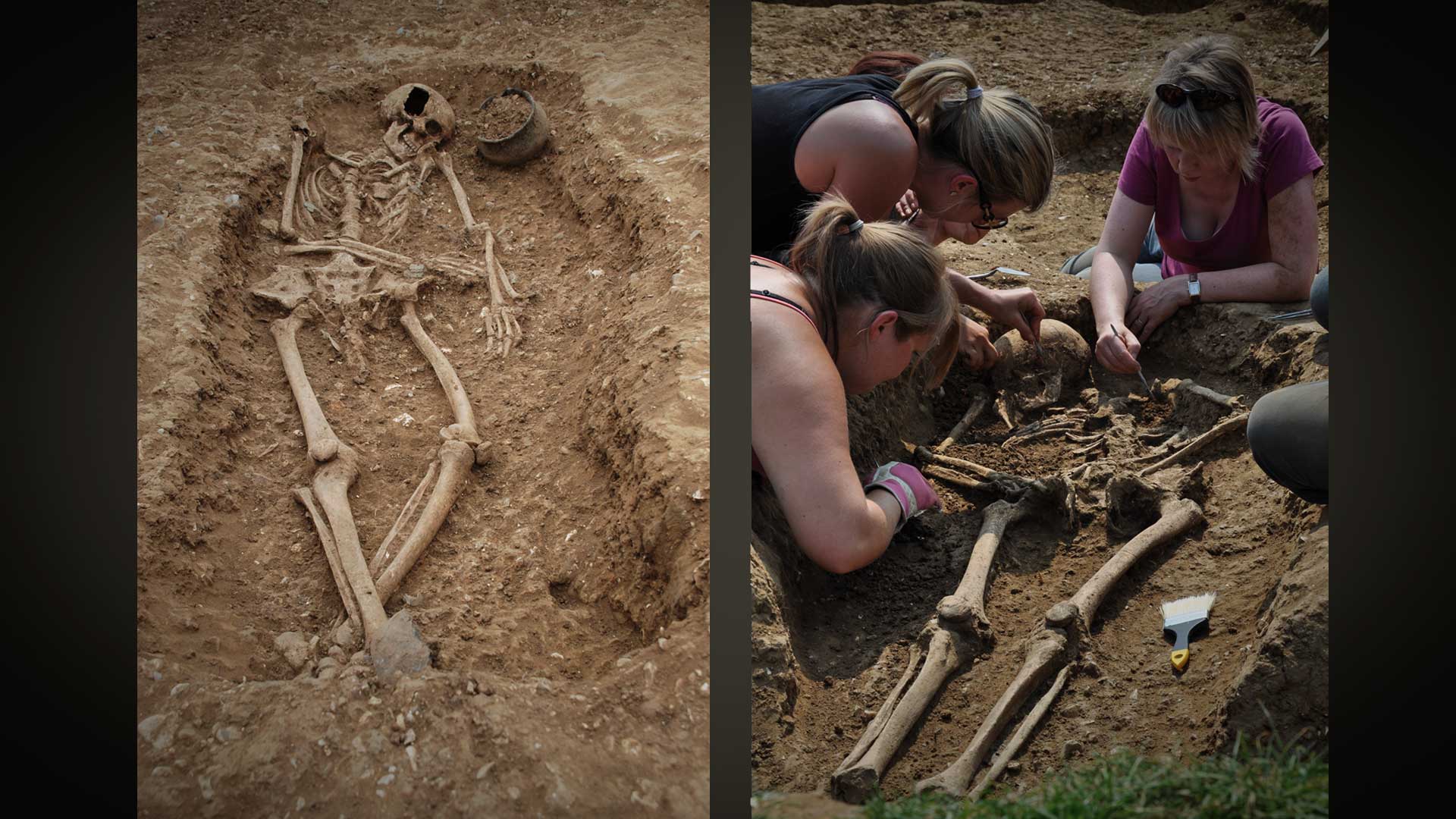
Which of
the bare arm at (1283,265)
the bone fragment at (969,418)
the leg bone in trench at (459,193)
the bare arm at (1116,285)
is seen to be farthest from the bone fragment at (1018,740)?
the leg bone in trench at (459,193)

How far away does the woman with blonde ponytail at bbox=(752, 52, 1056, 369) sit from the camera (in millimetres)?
2586

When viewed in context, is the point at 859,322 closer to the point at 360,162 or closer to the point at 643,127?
the point at 643,127

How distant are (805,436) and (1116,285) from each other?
1.08m

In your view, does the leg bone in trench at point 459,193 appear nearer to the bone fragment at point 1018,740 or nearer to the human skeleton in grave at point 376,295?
the human skeleton in grave at point 376,295

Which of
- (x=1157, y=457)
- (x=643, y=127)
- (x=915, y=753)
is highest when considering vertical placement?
(x=643, y=127)

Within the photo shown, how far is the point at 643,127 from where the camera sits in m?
3.95

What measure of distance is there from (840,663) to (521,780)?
78 cm

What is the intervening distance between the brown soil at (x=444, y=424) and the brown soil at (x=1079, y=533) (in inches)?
10.9

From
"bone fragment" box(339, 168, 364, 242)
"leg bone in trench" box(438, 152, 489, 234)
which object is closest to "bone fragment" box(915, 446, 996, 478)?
"leg bone in trench" box(438, 152, 489, 234)

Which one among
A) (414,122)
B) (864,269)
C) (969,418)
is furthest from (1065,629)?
(414,122)

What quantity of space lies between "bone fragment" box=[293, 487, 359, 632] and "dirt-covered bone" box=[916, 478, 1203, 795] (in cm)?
153

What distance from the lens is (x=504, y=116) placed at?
158 inches

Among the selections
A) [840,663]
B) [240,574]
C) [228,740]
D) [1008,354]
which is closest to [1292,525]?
[1008,354]

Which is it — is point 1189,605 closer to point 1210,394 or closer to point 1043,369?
point 1210,394
